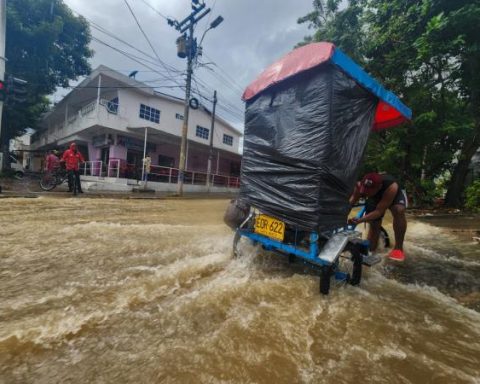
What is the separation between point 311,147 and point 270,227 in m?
0.91

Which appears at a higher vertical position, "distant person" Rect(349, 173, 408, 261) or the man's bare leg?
"distant person" Rect(349, 173, 408, 261)

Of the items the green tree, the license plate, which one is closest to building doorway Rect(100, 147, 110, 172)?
the green tree

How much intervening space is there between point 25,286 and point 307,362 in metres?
2.25

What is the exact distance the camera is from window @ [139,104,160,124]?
677 inches

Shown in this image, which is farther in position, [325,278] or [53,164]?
[53,164]

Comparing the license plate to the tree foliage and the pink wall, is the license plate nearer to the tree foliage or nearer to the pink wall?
the tree foliage

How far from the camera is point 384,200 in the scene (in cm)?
319

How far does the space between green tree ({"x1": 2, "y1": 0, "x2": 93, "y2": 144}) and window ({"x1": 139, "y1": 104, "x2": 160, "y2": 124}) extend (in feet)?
19.6

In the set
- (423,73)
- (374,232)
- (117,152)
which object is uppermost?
(423,73)

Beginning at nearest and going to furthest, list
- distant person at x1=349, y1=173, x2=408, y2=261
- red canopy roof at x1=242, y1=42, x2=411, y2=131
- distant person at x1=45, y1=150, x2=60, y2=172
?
red canopy roof at x1=242, y1=42, x2=411, y2=131
distant person at x1=349, y1=173, x2=408, y2=261
distant person at x1=45, y1=150, x2=60, y2=172

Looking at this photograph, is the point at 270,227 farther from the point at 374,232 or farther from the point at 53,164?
the point at 53,164

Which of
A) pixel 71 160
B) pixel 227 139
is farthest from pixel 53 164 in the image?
pixel 227 139

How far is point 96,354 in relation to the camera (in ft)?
4.64

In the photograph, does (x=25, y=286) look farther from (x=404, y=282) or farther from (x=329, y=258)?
(x=404, y=282)
